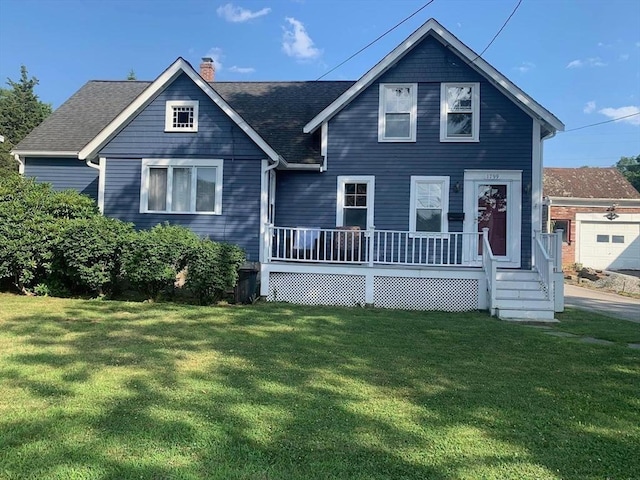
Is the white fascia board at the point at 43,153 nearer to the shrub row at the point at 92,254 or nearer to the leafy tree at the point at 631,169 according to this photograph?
the shrub row at the point at 92,254

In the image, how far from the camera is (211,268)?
9414mm

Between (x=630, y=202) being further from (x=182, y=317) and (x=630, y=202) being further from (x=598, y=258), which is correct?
(x=182, y=317)

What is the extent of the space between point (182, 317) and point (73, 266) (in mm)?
3304

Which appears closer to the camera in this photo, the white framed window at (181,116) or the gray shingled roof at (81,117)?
the white framed window at (181,116)

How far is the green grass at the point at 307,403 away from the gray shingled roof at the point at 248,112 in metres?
7.14

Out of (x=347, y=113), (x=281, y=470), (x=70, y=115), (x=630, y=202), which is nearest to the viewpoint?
(x=281, y=470)

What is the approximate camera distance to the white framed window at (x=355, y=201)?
474 inches

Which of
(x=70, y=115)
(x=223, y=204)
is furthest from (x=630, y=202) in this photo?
(x=70, y=115)

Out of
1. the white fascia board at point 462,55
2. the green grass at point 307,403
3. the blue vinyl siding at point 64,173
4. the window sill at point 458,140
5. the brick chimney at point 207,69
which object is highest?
the brick chimney at point 207,69

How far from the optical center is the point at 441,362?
5.59 metres

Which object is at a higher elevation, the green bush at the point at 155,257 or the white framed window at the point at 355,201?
the white framed window at the point at 355,201

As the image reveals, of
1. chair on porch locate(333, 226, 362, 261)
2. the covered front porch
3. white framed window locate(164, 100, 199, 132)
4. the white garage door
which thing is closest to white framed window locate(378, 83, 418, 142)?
chair on porch locate(333, 226, 362, 261)

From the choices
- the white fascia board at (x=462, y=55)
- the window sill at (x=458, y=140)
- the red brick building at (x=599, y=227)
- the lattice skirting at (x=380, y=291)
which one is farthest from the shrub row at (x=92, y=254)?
the red brick building at (x=599, y=227)

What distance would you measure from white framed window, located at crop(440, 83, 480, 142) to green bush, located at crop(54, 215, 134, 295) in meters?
8.26
